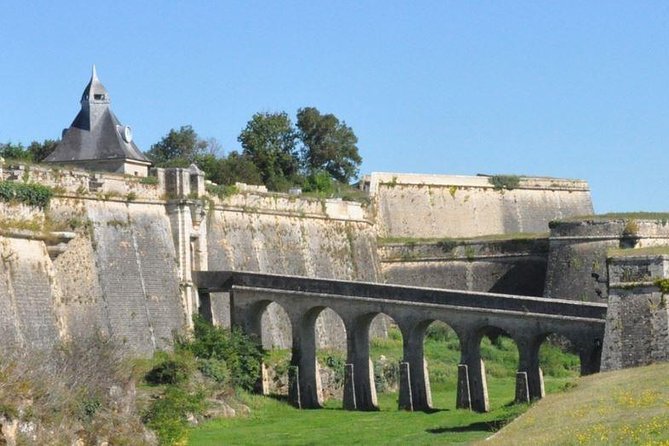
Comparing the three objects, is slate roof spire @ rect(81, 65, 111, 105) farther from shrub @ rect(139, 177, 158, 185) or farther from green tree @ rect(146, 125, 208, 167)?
green tree @ rect(146, 125, 208, 167)

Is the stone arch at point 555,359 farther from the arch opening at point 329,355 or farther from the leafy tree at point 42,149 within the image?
the leafy tree at point 42,149

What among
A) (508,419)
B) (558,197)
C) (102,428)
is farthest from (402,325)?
(558,197)

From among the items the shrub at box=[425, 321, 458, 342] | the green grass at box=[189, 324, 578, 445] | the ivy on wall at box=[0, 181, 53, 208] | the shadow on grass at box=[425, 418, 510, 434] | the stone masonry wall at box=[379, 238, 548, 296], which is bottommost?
the shadow on grass at box=[425, 418, 510, 434]

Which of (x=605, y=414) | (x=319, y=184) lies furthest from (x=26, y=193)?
(x=319, y=184)

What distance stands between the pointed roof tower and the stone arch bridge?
8.44 m

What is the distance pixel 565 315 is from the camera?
5144 centimetres

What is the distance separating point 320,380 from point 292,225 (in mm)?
9931

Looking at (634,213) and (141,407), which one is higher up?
(634,213)

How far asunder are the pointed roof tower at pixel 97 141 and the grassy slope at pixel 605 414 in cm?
2685

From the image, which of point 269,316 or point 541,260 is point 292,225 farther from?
point 541,260

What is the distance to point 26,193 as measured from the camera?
49.1 meters

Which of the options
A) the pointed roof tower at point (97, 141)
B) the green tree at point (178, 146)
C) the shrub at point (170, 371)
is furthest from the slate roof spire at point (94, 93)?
the green tree at point (178, 146)

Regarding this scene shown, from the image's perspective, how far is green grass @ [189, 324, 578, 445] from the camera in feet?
151

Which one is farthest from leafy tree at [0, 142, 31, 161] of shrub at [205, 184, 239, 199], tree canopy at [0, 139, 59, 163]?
shrub at [205, 184, 239, 199]
